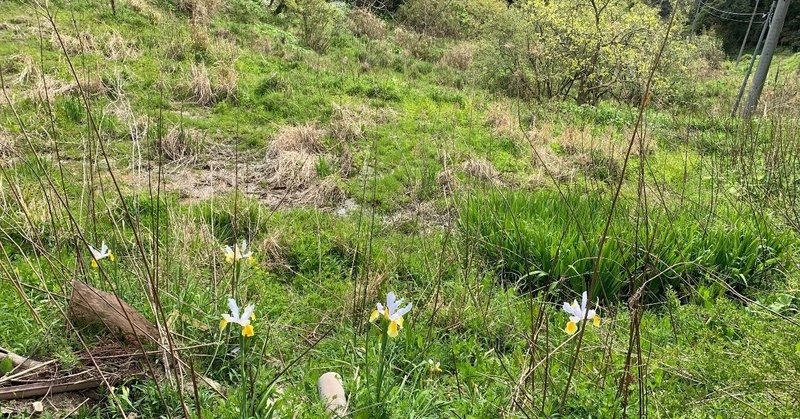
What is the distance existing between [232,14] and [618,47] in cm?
853

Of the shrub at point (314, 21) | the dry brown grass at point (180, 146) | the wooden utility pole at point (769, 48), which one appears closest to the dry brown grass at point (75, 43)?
the dry brown grass at point (180, 146)

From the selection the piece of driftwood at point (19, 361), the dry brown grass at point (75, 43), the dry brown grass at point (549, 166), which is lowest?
the dry brown grass at point (549, 166)

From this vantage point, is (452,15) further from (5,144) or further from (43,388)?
(43,388)

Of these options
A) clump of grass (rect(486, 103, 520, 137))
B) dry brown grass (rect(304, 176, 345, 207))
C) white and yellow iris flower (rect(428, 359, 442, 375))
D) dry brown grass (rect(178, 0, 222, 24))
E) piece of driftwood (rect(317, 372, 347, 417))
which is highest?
dry brown grass (rect(178, 0, 222, 24))

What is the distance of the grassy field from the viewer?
1906mm

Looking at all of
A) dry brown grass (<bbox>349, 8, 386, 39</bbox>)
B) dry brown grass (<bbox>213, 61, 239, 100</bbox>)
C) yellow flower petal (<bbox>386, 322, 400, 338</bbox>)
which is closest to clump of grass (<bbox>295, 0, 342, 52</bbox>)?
dry brown grass (<bbox>349, 8, 386, 39</bbox>)

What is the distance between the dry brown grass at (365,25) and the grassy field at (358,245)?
18.6ft

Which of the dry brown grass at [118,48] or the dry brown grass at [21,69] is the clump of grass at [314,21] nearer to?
the dry brown grass at [118,48]

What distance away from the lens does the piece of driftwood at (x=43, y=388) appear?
73.0 inches

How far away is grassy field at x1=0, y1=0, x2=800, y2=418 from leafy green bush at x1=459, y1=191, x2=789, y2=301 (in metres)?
0.02

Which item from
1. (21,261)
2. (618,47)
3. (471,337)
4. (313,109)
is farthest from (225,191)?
(618,47)

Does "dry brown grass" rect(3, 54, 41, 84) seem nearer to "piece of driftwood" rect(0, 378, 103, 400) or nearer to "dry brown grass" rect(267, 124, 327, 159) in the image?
"dry brown grass" rect(267, 124, 327, 159)

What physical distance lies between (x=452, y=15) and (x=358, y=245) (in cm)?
1683

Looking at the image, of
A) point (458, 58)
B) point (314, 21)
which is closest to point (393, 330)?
point (314, 21)
